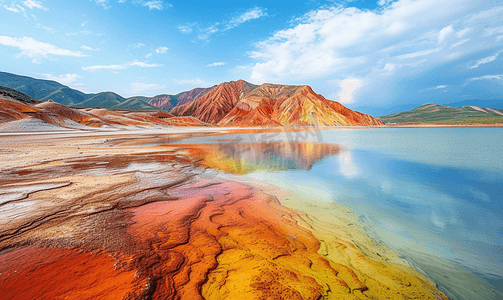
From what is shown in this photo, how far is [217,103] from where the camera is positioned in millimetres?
166875

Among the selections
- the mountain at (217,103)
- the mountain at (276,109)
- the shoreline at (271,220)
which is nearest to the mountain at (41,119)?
the shoreline at (271,220)

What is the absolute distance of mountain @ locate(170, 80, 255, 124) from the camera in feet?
533

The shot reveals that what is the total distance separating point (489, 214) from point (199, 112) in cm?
17326

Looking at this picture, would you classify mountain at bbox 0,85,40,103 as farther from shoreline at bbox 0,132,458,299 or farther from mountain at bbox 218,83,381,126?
mountain at bbox 218,83,381,126

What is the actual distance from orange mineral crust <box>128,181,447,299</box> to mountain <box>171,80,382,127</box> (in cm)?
11825

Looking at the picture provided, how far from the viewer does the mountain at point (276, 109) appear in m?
124

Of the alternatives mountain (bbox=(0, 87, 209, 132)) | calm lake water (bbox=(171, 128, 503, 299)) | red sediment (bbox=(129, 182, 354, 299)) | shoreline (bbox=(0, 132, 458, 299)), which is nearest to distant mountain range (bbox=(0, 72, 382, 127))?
mountain (bbox=(0, 87, 209, 132))

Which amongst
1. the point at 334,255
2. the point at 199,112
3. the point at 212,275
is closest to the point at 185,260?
the point at 212,275

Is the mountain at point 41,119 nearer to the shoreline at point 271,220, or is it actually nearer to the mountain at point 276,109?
the shoreline at point 271,220

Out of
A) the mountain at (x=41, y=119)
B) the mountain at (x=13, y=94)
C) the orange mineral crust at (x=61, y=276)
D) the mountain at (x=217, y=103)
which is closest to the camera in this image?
the orange mineral crust at (x=61, y=276)

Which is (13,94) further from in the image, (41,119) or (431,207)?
(431,207)

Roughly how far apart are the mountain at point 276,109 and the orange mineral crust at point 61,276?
121 meters

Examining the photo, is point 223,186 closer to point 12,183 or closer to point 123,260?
point 123,260

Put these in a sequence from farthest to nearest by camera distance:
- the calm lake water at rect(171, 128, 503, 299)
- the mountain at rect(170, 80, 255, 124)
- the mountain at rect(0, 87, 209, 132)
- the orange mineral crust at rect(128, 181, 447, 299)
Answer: the mountain at rect(170, 80, 255, 124), the mountain at rect(0, 87, 209, 132), the calm lake water at rect(171, 128, 503, 299), the orange mineral crust at rect(128, 181, 447, 299)
